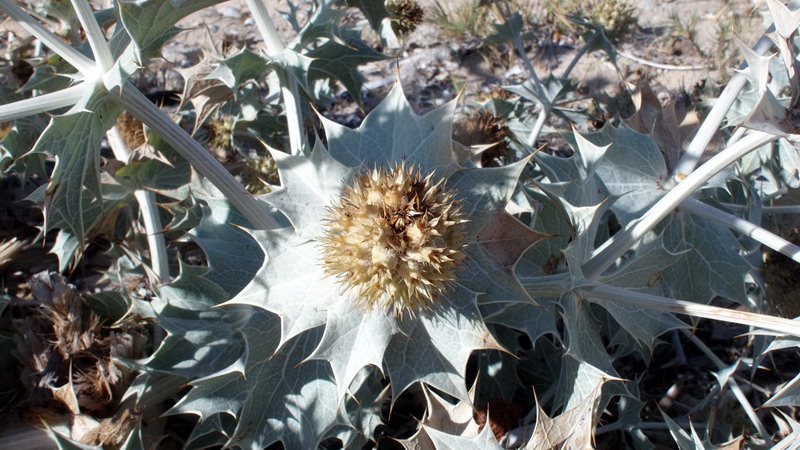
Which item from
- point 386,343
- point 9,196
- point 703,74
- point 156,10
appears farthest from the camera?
point 703,74

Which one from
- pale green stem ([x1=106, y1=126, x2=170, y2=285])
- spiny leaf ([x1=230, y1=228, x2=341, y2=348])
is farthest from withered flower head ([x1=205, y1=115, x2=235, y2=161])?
spiny leaf ([x1=230, y1=228, x2=341, y2=348])

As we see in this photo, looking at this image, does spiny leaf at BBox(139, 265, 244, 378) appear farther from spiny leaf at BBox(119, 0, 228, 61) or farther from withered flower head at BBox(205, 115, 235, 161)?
withered flower head at BBox(205, 115, 235, 161)

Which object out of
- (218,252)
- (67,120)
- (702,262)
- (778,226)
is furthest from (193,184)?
(778,226)

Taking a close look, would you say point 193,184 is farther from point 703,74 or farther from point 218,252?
point 703,74

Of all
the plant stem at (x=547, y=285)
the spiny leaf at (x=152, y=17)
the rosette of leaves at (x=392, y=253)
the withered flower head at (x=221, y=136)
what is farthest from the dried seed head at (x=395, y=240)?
the withered flower head at (x=221, y=136)

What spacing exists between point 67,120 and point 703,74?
4.33m

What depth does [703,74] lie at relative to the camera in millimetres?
4230

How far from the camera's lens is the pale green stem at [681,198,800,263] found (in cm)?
163

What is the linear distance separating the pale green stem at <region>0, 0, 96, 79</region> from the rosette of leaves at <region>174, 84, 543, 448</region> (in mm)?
616

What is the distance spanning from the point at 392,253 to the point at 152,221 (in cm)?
150

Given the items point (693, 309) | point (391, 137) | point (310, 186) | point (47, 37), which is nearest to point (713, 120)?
point (693, 309)

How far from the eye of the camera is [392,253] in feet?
4.33

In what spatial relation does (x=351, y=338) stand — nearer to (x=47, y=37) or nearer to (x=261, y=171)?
(x=47, y=37)

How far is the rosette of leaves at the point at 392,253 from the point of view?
1334 millimetres
